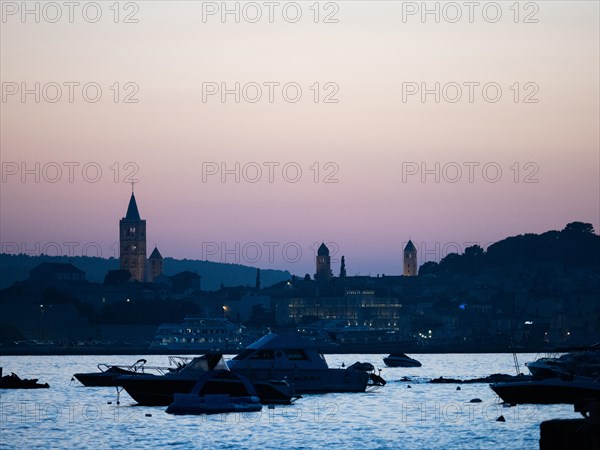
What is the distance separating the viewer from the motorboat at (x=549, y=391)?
54094 millimetres

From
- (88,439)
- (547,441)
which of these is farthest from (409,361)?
(547,441)

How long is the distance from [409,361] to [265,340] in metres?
65.9

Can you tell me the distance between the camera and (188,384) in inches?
2218

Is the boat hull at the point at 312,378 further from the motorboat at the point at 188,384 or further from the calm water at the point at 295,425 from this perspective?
the motorboat at the point at 188,384

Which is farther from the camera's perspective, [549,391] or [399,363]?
[399,363]

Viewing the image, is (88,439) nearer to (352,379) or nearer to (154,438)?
(154,438)

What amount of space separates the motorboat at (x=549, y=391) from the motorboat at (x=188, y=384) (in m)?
9.01

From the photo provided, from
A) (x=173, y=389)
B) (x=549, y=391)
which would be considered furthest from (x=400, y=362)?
(x=173, y=389)

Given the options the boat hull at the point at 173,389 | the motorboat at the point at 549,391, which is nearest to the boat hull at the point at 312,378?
the boat hull at the point at 173,389

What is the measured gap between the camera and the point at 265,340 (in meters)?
67.0

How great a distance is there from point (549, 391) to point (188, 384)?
13.4 metres

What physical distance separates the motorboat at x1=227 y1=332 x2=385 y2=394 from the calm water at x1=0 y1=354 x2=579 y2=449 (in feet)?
2.55

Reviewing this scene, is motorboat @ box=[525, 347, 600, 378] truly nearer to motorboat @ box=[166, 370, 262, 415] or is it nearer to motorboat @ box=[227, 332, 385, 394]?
motorboat @ box=[227, 332, 385, 394]

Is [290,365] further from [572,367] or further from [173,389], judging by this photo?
[572,367]
